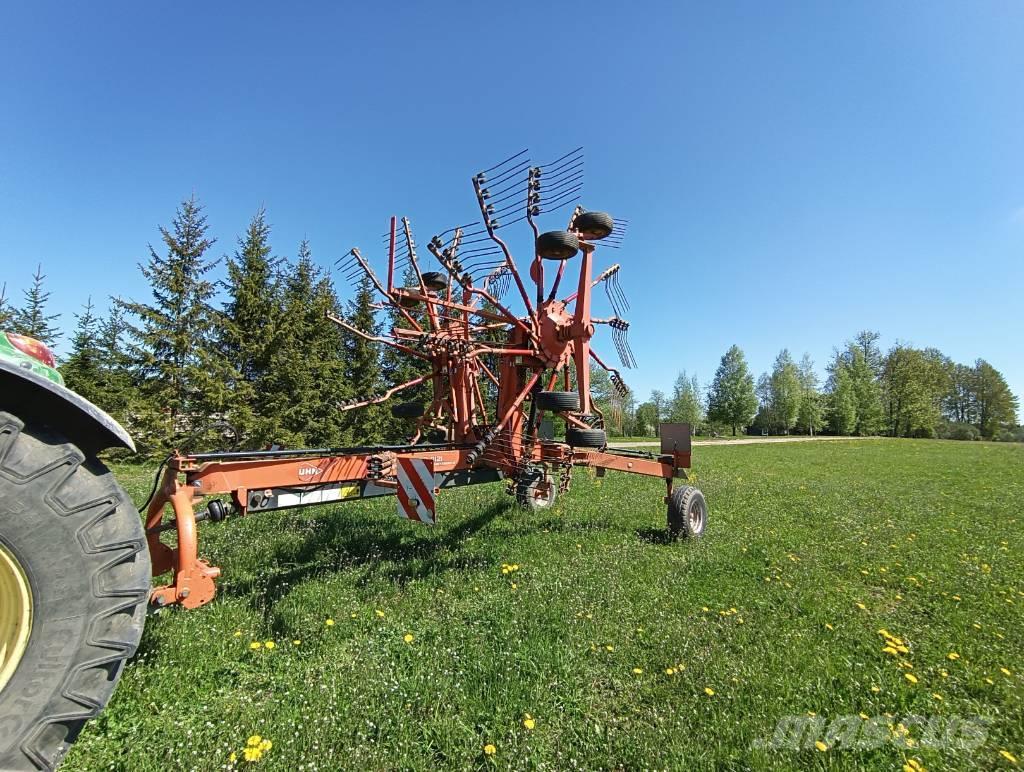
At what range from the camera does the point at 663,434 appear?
778 centimetres

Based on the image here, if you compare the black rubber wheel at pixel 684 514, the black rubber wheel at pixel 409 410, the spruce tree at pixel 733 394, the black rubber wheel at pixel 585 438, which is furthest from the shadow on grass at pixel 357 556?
the spruce tree at pixel 733 394

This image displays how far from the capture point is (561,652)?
379cm

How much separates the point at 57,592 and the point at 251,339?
72.2 ft

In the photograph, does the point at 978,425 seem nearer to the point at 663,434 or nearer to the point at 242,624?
the point at 663,434

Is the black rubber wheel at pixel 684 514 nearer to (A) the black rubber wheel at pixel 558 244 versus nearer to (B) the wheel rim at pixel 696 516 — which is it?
(B) the wheel rim at pixel 696 516

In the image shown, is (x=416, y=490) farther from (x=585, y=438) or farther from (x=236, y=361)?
(x=236, y=361)

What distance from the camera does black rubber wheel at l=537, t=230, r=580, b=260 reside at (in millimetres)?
5469

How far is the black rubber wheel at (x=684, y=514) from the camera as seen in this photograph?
711 centimetres

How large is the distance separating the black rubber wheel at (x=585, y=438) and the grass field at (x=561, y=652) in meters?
1.49

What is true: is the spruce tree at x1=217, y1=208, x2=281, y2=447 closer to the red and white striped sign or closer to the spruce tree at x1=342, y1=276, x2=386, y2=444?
the spruce tree at x1=342, y1=276, x2=386, y2=444

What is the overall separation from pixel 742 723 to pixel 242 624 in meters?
3.89

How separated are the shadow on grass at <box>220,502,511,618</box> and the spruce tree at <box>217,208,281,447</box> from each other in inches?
575

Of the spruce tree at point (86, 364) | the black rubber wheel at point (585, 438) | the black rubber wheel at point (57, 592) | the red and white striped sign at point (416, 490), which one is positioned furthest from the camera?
the spruce tree at point (86, 364)

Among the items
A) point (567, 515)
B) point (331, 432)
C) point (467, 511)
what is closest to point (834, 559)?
point (567, 515)
